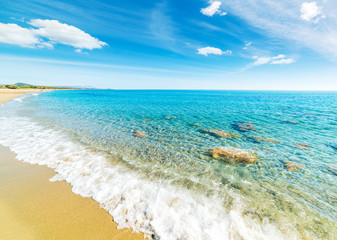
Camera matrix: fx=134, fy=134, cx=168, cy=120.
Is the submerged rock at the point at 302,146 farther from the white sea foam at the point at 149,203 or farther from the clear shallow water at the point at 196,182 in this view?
the white sea foam at the point at 149,203

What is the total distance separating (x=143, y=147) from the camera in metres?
12.5

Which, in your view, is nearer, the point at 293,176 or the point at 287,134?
the point at 293,176

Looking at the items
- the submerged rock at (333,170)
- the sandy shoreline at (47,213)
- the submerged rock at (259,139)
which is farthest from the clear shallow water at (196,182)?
the sandy shoreline at (47,213)

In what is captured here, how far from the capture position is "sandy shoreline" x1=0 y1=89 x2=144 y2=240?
16.0ft

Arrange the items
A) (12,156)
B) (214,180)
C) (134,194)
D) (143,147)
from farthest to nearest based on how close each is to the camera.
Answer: (143,147)
(12,156)
(214,180)
(134,194)

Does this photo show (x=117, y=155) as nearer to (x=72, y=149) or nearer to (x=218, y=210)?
(x=72, y=149)

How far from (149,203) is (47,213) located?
4.26 metres

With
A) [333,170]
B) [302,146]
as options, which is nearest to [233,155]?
[333,170]

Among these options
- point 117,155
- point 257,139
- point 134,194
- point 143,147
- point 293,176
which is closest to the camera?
point 134,194

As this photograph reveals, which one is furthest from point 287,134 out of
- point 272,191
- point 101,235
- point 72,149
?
point 72,149

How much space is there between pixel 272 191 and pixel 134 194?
768 cm

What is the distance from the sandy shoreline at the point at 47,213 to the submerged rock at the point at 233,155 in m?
8.20

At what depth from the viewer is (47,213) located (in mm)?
5637

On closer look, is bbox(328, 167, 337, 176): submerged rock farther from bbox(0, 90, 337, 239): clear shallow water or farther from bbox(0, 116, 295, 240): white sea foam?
bbox(0, 116, 295, 240): white sea foam
